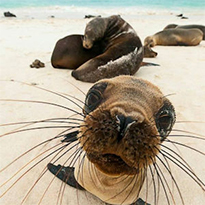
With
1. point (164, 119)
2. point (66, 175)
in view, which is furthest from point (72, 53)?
point (164, 119)

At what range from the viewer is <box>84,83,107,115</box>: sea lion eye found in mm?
2092

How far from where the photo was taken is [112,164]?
1720mm

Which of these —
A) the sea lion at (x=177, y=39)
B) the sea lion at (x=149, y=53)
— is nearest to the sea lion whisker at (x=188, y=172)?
the sea lion at (x=149, y=53)

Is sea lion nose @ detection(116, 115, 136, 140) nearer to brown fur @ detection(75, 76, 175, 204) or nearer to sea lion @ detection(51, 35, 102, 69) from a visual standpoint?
brown fur @ detection(75, 76, 175, 204)

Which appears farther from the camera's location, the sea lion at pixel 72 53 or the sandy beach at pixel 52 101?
the sea lion at pixel 72 53

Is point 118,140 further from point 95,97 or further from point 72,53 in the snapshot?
point 72,53

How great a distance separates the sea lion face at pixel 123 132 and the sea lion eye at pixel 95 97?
0.07ft

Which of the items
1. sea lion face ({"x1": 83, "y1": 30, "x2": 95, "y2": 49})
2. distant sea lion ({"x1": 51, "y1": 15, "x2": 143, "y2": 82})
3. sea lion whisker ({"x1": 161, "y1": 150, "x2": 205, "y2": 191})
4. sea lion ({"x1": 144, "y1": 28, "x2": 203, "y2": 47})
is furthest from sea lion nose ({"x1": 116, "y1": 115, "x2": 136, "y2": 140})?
sea lion ({"x1": 144, "y1": 28, "x2": 203, "y2": 47})

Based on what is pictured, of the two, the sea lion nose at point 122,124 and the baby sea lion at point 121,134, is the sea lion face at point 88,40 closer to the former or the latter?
the baby sea lion at point 121,134

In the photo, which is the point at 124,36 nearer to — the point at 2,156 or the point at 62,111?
the point at 62,111

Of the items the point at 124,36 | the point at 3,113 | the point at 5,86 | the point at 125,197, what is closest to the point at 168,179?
the point at 125,197

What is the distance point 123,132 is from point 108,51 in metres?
4.13

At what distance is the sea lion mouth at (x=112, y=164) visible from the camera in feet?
5.58

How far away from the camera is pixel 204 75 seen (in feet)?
19.6
